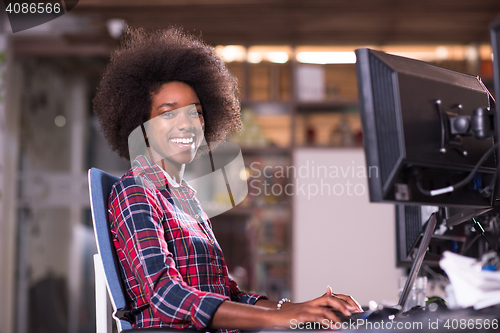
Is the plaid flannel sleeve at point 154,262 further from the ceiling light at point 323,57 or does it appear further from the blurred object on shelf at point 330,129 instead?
the ceiling light at point 323,57

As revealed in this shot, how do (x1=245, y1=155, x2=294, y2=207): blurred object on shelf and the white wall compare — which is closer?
the white wall

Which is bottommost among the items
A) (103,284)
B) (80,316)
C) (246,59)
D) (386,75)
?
(80,316)

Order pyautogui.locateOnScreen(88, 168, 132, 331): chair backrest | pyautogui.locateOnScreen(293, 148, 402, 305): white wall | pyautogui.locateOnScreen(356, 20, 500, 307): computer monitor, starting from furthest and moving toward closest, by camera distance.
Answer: pyautogui.locateOnScreen(293, 148, 402, 305): white wall
pyautogui.locateOnScreen(88, 168, 132, 331): chair backrest
pyautogui.locateOnScreen(356, 20, 500, 307): computer monitor

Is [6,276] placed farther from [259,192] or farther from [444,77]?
[444,77]

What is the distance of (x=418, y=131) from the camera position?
2.56 feet

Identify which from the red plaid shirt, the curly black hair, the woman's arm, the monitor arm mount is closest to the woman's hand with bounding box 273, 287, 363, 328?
the woman's arm

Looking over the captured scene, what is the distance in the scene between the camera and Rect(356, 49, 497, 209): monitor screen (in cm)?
76

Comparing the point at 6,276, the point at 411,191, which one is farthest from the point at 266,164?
the point at 411,191

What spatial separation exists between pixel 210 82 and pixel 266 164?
184 centimetres

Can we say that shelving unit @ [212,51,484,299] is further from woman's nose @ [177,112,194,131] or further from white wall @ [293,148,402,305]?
woman's nose @ [177,112,194,131]

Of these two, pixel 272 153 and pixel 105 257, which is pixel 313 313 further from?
pixel 272 153

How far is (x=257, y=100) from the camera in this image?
330cm

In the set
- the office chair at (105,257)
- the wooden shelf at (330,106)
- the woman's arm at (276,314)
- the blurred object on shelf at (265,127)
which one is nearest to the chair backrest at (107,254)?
the office chair at (105,257)

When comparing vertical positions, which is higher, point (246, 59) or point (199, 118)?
point (246, 59)
